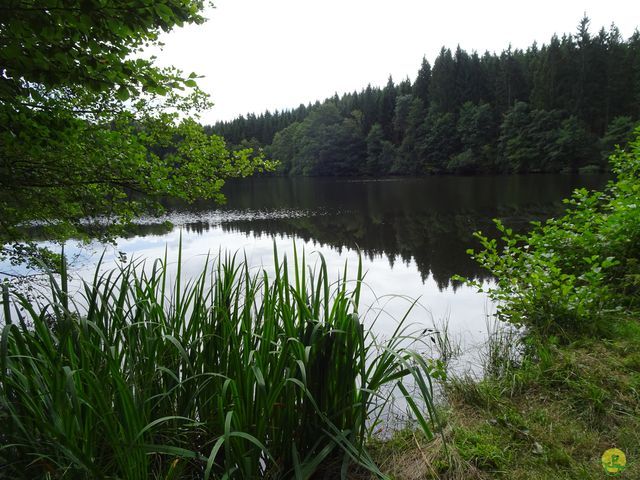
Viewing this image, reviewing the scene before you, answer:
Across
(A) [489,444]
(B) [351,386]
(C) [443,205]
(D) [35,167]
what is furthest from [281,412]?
(C) [443,205]

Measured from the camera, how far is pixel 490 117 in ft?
183

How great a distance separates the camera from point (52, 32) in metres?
1.73

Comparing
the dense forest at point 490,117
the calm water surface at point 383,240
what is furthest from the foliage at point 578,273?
the dense forest at point 490,117

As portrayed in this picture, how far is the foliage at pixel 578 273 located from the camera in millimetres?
4023

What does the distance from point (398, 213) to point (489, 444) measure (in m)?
18.4

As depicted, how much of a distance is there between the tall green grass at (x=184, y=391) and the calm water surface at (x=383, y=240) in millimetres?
548

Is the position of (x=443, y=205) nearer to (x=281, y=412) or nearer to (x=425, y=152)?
(x=281, y=412)

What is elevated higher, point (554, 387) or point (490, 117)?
point (490, 117)

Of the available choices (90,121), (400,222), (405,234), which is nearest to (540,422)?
(90,121)

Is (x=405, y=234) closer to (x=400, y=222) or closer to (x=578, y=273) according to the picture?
(x=400, y=222)

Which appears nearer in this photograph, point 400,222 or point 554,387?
point 554,387

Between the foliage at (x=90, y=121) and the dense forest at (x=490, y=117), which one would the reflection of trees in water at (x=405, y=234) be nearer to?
the foliage at (x=90, y=121)

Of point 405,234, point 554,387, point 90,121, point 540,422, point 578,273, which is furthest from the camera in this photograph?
point 405,234

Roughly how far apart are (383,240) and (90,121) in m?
11.5
